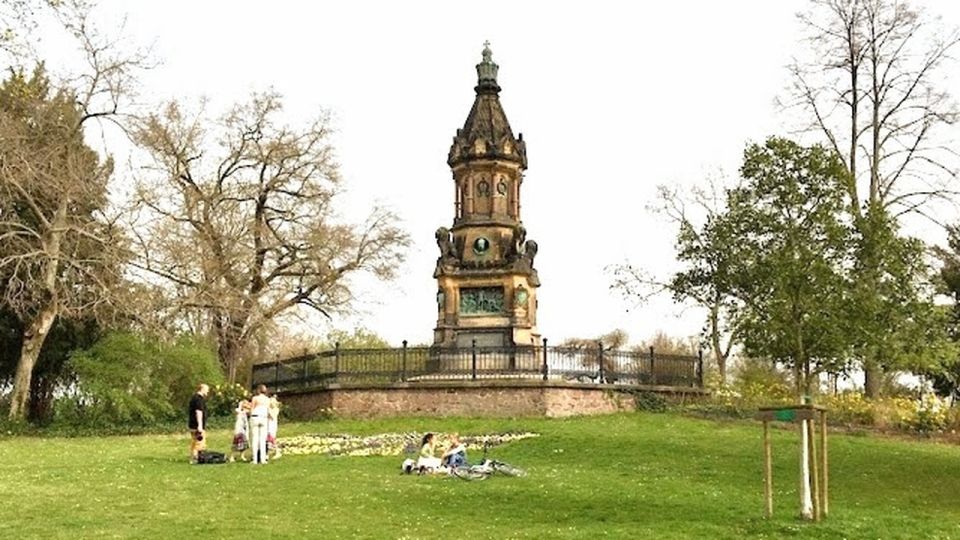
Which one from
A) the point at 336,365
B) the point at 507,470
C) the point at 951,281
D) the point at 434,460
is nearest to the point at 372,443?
the point at 434,460

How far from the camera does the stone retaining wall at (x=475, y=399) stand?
1298 inches

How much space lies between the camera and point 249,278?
43281 millimetres

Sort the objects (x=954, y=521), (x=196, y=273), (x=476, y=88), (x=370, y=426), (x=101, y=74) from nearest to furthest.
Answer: (x=954, y=521)
(x=370, y=426)
(x=101, y=74)
(x=196, y=273)
(x=476, y=88)

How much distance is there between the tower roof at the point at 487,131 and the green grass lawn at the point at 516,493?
14.3 metres

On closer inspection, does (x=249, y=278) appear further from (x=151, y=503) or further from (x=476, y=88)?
(x=151, y=503)

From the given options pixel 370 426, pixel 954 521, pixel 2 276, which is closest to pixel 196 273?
pixel 2 276

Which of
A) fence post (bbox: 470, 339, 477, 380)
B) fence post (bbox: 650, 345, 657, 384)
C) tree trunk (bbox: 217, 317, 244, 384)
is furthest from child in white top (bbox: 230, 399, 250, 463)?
tree trunk (bbox: 217, 317, 244, 384)

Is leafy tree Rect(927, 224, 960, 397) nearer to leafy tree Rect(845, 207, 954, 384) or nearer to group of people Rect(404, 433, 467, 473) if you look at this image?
leafy tree Rect(845, 207, 954, 384)

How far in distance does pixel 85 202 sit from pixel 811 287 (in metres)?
23.3

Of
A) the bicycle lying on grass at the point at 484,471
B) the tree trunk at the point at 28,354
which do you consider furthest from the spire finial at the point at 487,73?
the bicycle lying on grass at the point at 484,471

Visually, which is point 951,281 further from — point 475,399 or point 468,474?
point 468,474

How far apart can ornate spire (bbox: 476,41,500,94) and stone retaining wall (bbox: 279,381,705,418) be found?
41.6 ft

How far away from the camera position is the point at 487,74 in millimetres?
40719

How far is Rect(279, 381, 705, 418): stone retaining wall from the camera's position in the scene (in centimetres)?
3297
